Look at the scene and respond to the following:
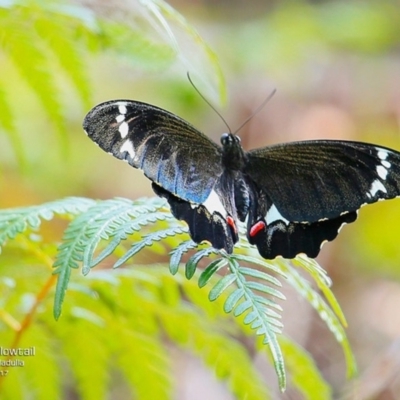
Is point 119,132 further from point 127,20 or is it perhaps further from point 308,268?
point 127,20

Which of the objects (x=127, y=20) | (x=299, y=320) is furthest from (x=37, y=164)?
(x=127, y=20)

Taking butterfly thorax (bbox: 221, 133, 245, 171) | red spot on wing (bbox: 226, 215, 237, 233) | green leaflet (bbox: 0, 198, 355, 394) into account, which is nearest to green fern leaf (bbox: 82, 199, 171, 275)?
green leaflet (bbox: 0, 198, 355, 394)

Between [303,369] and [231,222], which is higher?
[231,222]

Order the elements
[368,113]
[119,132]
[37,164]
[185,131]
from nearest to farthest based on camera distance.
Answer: [119,132], [185,131], [37,164], [368,113]

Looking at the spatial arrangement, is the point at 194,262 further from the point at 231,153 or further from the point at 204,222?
the point at 231,153

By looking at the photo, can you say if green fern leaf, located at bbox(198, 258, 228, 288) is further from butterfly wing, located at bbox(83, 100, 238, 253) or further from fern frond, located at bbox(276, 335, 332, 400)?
fern frond, located at bbox(276, 335, 332, 400)

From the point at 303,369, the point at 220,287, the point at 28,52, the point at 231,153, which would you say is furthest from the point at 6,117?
the point at 303,369

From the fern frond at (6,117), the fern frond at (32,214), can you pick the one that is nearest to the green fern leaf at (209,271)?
the fern frond at (32,214)
